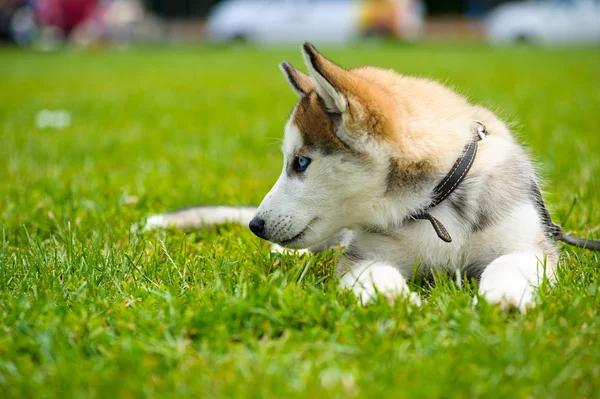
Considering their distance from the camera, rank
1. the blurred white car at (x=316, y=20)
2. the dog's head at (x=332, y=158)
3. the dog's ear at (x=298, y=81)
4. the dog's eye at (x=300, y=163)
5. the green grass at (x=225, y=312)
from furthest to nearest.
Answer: the blurred white car at (x=316, y=20) < the dog's ear at (x=298, y=81) < the dog's eye at (x=300, y=163) < the dog's head at (x=332, y=158) < the green grass at (x=225, y=312)

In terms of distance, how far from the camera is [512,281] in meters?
2.23

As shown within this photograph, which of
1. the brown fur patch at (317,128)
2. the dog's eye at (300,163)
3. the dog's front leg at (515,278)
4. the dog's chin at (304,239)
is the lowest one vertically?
the dog's chin at (304,239)

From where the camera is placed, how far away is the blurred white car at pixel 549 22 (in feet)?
81.9

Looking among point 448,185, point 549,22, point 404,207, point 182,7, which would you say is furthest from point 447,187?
point 182,7

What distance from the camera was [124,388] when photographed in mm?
1673

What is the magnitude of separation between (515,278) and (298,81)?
1.34 m

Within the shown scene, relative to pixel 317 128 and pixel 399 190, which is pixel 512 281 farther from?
pixel 317 128

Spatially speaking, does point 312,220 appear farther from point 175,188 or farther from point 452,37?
point 452,37

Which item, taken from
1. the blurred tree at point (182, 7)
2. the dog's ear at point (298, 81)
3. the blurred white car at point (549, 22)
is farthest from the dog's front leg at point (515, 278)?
the blurred tree at point (182, 7)

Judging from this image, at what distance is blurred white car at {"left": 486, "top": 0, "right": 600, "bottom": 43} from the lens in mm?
24969

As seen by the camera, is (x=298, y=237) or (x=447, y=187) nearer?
Result: (x=447, y=187)

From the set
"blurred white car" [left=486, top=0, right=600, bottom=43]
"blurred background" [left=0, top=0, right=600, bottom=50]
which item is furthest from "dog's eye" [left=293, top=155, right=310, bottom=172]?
"blurred white car" [left=486, top=0, right=600, bottom=43]

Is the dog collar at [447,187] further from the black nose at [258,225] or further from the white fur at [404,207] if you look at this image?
the black nose at [258,225]

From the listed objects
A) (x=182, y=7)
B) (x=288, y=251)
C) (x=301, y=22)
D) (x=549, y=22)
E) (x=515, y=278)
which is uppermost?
(x=515, y=278)
